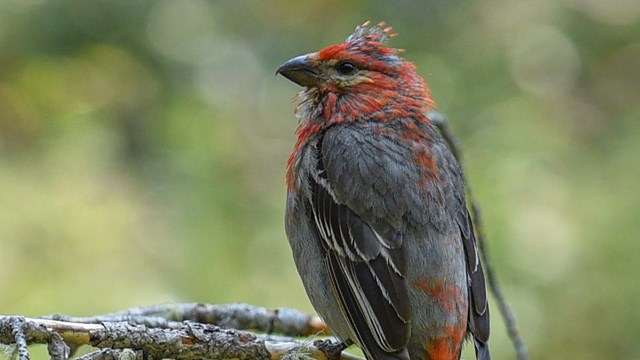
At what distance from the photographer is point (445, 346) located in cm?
436

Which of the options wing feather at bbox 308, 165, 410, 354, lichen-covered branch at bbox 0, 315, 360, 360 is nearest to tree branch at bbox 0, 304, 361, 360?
A: lichen-covered branch at bbox 0, 315, 360, 360

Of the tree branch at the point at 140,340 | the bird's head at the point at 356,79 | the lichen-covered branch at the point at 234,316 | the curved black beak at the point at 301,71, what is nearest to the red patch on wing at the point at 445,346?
the tree branch at the point at 140,340

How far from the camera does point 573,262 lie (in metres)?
6.79

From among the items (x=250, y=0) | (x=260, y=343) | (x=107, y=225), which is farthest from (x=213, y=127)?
(x=260, y=343)

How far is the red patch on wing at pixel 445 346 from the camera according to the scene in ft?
14.3

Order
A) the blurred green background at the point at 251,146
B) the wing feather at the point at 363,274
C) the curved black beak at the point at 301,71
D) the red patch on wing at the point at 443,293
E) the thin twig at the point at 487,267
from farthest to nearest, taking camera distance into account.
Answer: the blurred green background at the point at 251,146
the curved black beak at the point at 301,71
the thin twig at the point at 487,267
the red patch on wing at the point at 443,293
the wing feather at the point at 363,274

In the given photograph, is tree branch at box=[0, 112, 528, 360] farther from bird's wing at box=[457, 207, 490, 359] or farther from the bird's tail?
the bird's tail

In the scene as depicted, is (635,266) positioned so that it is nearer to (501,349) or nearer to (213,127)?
(501,349)

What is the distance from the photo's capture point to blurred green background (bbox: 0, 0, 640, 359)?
6.54 metres

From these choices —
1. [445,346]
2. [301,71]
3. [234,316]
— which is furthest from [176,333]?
[301,71]

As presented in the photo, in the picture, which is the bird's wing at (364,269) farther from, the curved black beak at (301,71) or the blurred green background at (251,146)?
the blurred green background at (251,146)

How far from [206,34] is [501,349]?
3906mm

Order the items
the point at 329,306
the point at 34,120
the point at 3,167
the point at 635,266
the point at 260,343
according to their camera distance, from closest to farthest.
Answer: the point at 260,343 < the point at 329,306 < the point at 635,266 < the point at 3,167 < the point at 34,120

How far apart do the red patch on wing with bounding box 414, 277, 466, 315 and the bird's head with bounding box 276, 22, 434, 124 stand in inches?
45.7
